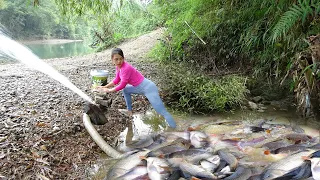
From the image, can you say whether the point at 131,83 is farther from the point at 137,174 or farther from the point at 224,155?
the point at 224,155

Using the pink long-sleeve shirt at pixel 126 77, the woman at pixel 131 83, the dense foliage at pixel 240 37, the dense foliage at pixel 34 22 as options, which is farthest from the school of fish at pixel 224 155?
the dense foliage at pixel 34 22

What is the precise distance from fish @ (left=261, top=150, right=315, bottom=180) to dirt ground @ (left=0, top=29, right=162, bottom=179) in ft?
6.73

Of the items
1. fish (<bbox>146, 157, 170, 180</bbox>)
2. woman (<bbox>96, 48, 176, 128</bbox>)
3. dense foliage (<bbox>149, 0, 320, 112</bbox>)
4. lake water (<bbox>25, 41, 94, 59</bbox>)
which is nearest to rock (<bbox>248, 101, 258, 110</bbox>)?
dense foliage (<bbox>149, 0, 320, 112</bbox>)

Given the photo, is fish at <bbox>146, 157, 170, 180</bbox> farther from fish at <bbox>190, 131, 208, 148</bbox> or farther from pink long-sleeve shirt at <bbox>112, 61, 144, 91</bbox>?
pink long-sleeve shirt at <bbox>112, 61, 144, 91</bbox>

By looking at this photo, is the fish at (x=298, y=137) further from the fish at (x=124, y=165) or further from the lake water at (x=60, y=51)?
the lake water at (x=60, y=51)

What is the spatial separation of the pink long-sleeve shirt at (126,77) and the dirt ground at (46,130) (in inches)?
30.2

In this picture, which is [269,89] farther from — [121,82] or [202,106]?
[121,82]

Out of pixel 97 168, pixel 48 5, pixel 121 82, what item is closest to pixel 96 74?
pixel 121 82

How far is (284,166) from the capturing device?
3.44 meters

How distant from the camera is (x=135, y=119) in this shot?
5.51 meters

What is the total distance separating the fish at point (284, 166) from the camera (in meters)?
3.35

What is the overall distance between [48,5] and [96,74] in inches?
1554

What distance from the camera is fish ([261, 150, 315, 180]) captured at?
3.35 metres

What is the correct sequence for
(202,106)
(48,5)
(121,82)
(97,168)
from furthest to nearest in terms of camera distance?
(48,5) → (202,106) → (121,82) → (97,168)
